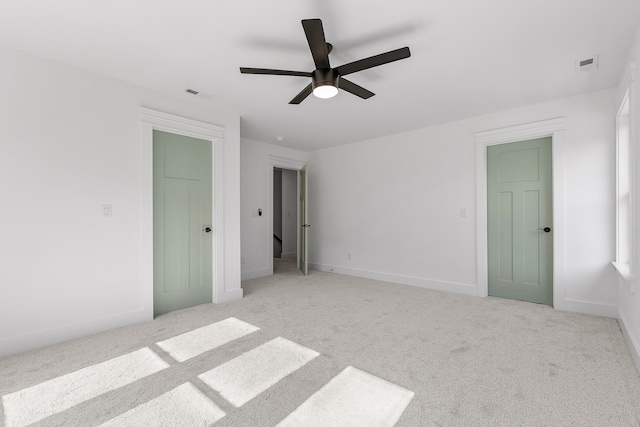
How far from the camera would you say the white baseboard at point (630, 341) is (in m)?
2.12

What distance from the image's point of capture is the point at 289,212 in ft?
26.0

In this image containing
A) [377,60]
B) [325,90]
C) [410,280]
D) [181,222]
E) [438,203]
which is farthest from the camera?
[410,280]

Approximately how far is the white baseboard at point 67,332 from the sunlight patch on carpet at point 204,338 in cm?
67

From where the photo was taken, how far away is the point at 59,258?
2586 millimetres

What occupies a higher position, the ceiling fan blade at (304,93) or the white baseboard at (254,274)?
the ceiling fan blade at (304,93)

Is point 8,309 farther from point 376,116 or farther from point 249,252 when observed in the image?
point 376,116

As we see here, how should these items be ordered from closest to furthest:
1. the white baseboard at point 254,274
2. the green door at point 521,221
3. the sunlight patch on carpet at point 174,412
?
1. the sunlight patch on carpet at point 174,412
2. the green door at point 521,221
3. the white baseboard at point 254,274

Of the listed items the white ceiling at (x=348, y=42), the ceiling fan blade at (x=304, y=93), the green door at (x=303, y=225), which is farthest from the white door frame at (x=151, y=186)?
the green door at (x=303, y=225)

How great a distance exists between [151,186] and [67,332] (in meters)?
1.49

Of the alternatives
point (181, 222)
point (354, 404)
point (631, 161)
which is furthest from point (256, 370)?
point (631, 161)

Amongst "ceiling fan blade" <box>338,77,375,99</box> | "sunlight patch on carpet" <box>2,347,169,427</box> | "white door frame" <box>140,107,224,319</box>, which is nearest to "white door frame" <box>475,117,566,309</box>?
"ceiling fan blade" <box>338,77,375,99</box>

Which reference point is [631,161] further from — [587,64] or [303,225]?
[303,225]

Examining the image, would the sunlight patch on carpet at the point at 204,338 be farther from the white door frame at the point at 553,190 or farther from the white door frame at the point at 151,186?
the white door frame at the point at 553,190

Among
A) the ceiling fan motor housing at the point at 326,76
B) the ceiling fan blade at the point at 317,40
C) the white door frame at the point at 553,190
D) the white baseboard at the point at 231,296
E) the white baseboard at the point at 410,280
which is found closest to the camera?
the ceiling fan blade at the point at 317,40
